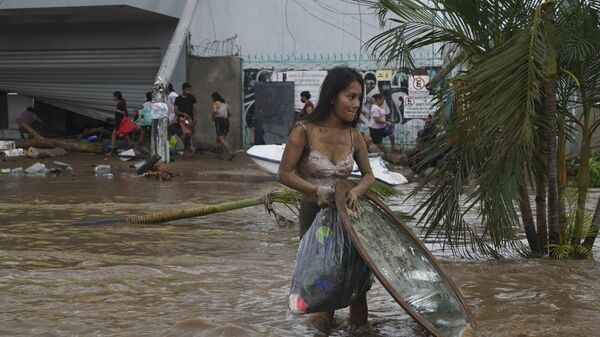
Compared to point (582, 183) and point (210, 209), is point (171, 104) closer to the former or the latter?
point (210, 209)

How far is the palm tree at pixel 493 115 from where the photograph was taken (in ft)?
21.7

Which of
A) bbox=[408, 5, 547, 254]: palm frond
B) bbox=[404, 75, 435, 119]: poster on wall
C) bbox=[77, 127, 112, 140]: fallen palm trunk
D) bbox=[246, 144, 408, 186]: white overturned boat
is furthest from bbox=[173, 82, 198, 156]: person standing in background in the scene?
bbox=[408, 5, 547, 254]: palm frond

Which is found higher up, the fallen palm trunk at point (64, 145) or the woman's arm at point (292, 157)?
the woman's arm at point (292, 157)

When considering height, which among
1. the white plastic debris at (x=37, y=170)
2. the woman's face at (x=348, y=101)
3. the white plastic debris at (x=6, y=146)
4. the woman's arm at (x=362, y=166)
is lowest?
the white plastic debris at (x=37, y=170)

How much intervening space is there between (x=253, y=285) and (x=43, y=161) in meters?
13.4

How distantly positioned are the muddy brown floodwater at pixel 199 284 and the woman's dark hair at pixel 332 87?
1.30 m

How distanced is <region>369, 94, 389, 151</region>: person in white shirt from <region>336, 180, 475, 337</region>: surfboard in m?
14.5

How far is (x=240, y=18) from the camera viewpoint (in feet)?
71.3

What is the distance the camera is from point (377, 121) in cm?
1986

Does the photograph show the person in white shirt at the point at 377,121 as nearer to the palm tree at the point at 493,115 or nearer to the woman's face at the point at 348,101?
the palm tree at the point at 493,115

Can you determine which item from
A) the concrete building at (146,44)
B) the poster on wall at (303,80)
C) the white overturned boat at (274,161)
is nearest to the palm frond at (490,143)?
the white overturned boat at (274,161)

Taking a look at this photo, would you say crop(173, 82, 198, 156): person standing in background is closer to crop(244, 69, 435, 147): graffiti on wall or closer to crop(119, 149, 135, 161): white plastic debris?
crop(119, 149, 135, 161): white plastic debris

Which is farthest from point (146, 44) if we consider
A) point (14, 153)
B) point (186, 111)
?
point (14, 153)

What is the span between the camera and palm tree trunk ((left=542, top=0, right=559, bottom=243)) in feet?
21.9
